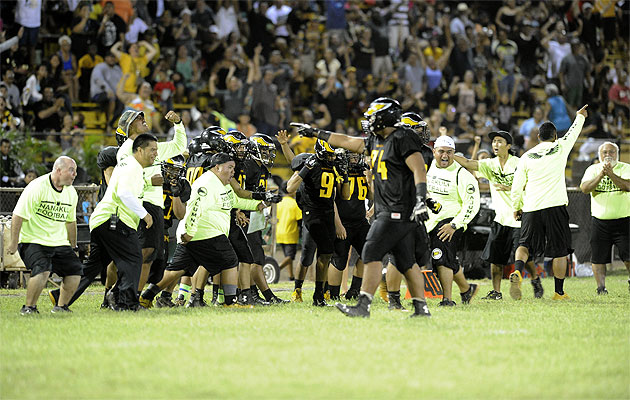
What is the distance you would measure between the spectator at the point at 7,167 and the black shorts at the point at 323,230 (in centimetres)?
766

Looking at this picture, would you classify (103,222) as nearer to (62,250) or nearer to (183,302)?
(62,250)

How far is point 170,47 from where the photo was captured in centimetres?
2238

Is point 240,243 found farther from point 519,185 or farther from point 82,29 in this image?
point 82,29

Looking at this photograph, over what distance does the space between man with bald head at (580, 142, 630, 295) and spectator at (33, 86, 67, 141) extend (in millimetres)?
10939

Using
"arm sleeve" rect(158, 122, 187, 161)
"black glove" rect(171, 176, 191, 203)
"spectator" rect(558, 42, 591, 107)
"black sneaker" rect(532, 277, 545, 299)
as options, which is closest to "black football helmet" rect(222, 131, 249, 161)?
"arm sleeve" rect(158, 122, 187, 161)

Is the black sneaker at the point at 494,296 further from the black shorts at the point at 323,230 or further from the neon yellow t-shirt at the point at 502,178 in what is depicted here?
the black shorts at the point at 323,230

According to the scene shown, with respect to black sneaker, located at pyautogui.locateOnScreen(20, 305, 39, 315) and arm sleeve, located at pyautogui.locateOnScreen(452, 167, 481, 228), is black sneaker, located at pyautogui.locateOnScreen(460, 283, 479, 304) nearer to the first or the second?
arm sleeve, located at pyautogui.locateOnScreen(452, 167, 481, 228)

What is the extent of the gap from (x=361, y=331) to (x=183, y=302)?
13.0 ft

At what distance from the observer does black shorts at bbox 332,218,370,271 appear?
465 inches

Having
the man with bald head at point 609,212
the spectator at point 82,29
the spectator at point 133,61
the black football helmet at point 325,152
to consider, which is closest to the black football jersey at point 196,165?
the black football helmet at point 325,152

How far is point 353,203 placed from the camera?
1207 centimetres

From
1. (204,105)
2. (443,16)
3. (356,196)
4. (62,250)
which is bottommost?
(62,250)

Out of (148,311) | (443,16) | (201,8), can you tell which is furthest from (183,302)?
(443,16)

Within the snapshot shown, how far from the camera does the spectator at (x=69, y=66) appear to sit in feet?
66.2
